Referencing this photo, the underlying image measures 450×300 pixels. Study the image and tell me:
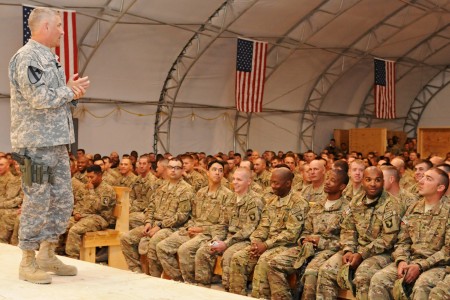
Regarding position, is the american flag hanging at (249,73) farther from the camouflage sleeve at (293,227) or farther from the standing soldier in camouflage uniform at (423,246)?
the standing soldier in camouflage uniform at (423,246)

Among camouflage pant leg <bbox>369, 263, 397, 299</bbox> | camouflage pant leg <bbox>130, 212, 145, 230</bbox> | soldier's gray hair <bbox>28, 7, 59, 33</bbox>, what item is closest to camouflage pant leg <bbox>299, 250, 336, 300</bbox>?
camouflage pant leg <bbox>369, 263, 397, 299</bbox>

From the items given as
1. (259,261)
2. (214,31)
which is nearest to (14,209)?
(259,261)

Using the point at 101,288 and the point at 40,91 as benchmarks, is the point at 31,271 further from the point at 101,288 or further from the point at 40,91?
the point at 40,91

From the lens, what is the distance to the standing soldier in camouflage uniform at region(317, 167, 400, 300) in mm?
5156

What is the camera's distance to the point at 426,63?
22.0 m

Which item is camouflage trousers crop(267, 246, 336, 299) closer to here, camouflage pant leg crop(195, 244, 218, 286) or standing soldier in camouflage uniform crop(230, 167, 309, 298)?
standing soldier in camouflage uniform crop(230, 167, 309, 298)

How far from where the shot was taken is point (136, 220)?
8.56 metres

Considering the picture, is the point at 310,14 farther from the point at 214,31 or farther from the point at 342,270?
the point at 342,270

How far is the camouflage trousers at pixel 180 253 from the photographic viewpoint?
6.57m

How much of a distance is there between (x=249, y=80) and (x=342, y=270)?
10848mm

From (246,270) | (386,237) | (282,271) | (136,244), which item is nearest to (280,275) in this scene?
(282,271)

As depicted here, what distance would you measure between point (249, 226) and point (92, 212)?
8.24 ft

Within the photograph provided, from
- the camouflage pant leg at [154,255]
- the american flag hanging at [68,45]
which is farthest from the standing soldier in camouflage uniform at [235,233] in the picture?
the american flag hanging at [68,45]

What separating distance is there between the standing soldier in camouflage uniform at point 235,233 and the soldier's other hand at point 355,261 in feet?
4.29
